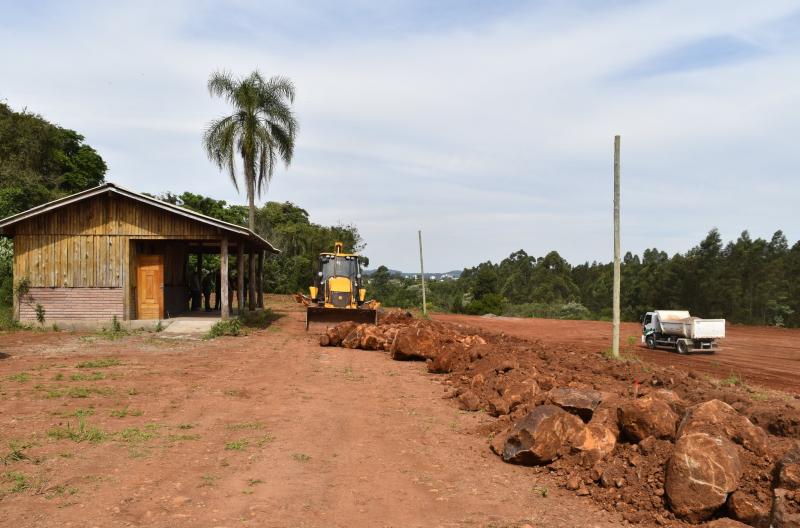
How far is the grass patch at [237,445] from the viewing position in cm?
727

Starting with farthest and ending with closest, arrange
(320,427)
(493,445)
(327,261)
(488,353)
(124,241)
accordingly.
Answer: (327,261), (124,241), (488,353), (320,427), (493,445)

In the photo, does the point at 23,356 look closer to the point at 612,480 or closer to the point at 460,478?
the point at 460,478

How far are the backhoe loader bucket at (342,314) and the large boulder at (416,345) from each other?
532cm

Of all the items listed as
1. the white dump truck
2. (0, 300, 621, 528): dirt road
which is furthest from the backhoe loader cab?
the white dump truck

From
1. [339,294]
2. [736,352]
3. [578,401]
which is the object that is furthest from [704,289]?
[578,401]

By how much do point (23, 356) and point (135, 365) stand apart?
3.15 metres

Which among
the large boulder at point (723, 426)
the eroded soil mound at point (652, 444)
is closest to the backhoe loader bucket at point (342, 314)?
the eroded soil mound at point (652, 444)

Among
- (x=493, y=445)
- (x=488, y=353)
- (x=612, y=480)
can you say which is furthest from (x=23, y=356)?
(x=612, y=480)

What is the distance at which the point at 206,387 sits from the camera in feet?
36.7

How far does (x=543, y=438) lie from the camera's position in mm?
6805

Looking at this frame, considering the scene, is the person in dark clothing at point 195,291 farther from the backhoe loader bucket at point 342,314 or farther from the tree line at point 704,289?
the tree line at point 704,289

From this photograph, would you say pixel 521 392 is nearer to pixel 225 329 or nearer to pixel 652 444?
pixel 652 444

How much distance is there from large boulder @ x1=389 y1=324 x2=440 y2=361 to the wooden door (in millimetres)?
9659

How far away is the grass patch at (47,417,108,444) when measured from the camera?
737 cm
